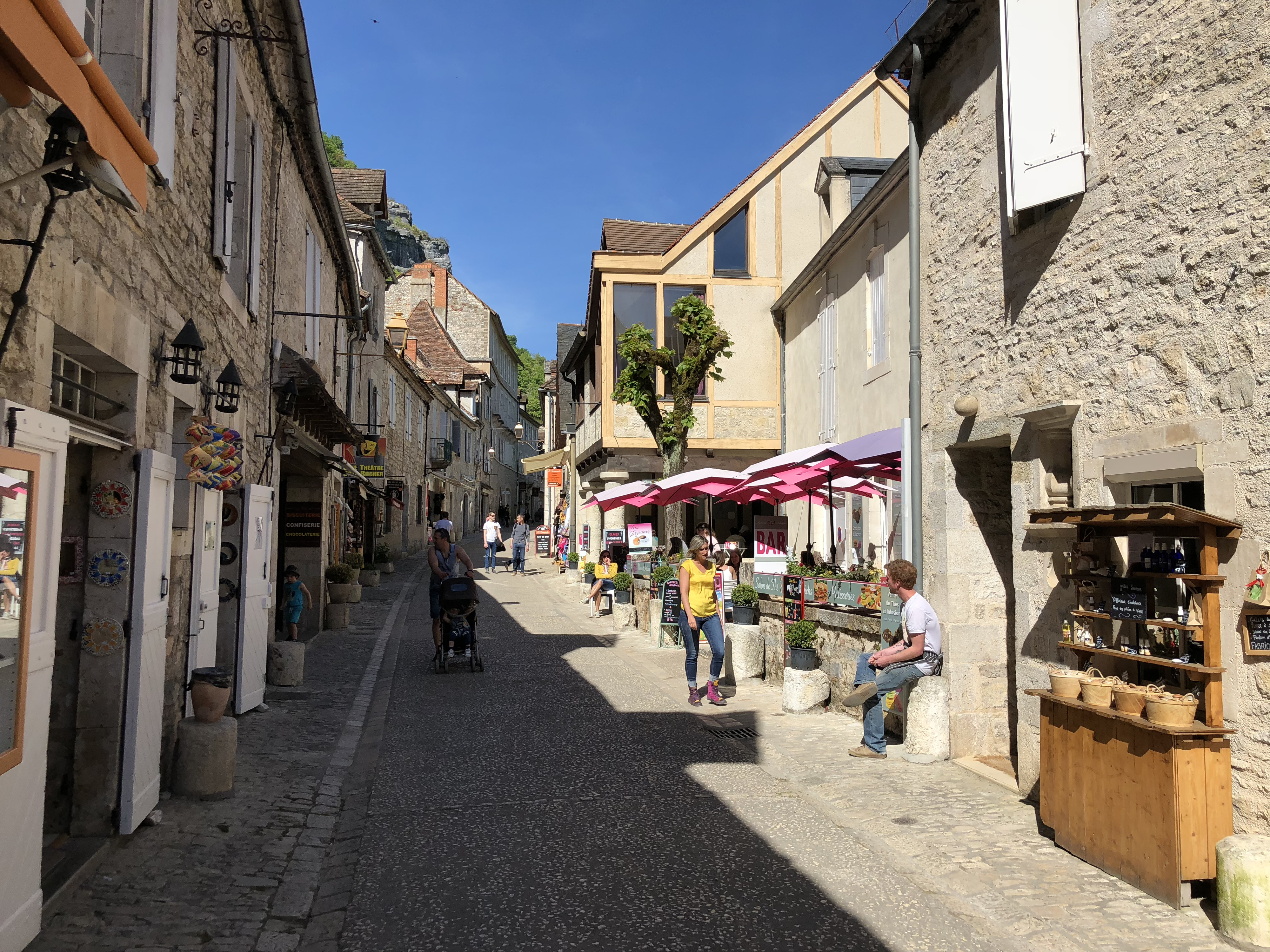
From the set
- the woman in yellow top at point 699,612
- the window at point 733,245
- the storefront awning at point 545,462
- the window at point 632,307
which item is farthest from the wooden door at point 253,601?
the storefront awning at point 545,462

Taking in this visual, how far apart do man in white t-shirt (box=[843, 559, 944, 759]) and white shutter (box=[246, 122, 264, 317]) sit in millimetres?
6295

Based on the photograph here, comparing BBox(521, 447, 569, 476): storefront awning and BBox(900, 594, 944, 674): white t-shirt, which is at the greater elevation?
BBox(521, 447, 569, 476): storefront awning

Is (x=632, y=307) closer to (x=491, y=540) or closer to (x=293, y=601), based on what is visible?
(x=491, y=540)

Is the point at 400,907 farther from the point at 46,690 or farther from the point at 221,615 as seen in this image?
the point at 221,615

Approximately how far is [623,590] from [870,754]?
9513mm

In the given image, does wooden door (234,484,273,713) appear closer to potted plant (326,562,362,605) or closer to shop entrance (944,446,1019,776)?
shop entrance (944,446,1019,776)

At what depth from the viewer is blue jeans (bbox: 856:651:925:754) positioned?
22.8ft

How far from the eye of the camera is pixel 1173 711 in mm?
4410

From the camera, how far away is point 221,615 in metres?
8.76

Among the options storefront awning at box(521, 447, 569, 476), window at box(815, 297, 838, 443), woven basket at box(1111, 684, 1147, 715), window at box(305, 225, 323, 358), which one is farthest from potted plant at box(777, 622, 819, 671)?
storefront awning at box(521, 447, 569, 476)

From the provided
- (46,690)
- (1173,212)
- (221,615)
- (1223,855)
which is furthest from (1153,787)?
(221,615)

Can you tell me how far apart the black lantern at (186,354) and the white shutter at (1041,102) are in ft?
16.8

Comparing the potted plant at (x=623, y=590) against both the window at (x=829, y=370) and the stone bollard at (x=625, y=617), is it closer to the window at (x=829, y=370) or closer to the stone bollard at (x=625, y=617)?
the stone bollard at (x=625, y=617)

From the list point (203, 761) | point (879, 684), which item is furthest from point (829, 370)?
point (203, 761)
